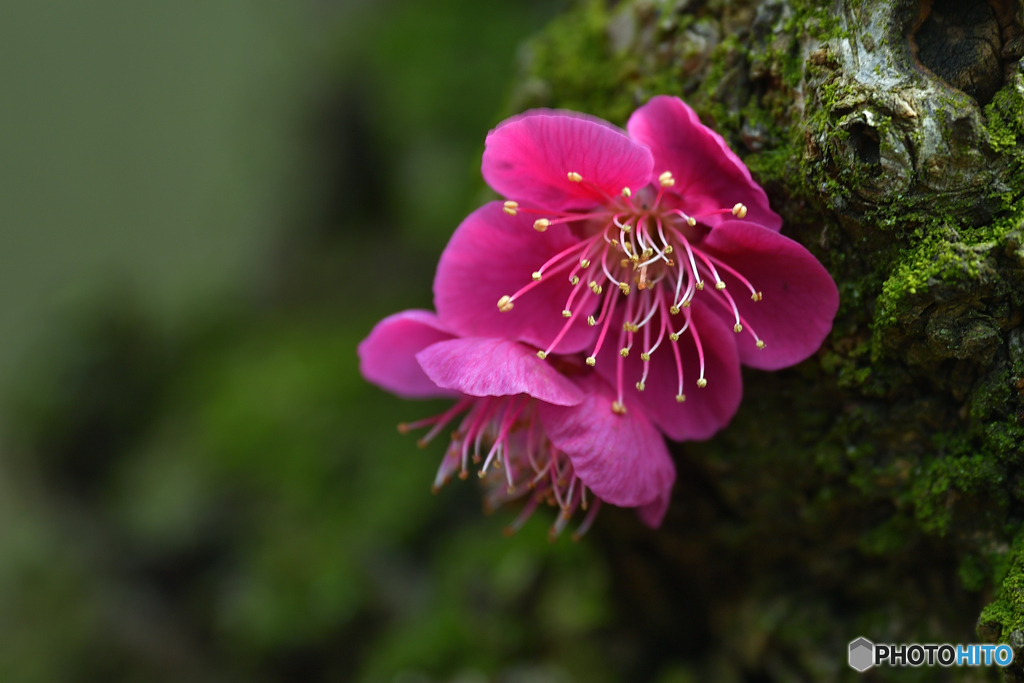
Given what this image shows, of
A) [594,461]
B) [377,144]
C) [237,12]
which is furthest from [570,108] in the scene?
[237,12]

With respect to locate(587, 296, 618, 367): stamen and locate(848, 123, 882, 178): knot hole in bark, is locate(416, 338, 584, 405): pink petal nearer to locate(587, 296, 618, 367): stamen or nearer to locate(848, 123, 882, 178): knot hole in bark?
locate(587, 296, 618, 367): stamen

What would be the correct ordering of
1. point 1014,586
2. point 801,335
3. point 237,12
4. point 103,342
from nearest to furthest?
1. point 1014,586
2. point 801,335
3. point 103,342
4. point 237,12

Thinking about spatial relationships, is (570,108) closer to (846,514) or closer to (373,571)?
(846,514)

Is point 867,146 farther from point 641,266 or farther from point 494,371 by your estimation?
point 494,371

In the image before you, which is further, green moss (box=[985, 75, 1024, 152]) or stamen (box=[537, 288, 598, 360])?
stamen (box=[537, 288, 598, 360])

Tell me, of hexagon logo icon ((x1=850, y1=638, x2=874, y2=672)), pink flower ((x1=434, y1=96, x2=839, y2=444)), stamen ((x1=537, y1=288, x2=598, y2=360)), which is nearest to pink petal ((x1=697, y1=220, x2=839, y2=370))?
pink flower ((x1=434, y1=96, x2=839, y2=444))
